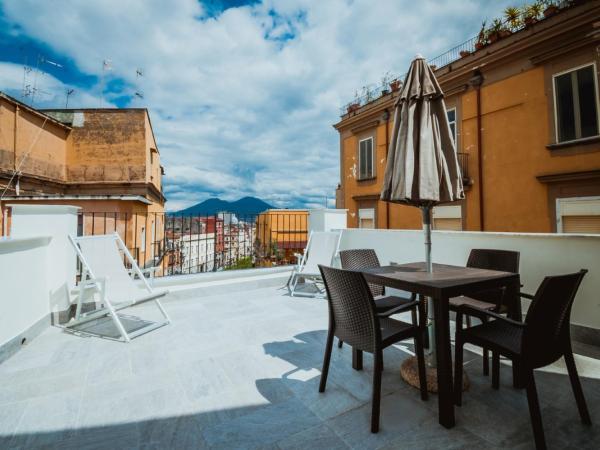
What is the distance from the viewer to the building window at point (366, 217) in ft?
37.8

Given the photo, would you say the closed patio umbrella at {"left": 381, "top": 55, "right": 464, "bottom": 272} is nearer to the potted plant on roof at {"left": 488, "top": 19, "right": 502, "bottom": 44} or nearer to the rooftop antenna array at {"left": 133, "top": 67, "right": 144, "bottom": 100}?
the potted plant on roof at {"left": 488, "top": 19, "right": 502, "bottom": 44}

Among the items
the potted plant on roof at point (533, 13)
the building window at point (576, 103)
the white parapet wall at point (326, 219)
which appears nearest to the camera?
the white parapet wall at point (326, 219)

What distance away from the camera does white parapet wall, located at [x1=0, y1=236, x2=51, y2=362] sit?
2.66m

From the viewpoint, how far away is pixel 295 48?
6.84 meters

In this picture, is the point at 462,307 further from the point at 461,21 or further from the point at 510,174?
the point at 461,21

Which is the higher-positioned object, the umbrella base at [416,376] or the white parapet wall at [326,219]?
the white parapet wall at [326,219]

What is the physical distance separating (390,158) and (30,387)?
3156 millimetres

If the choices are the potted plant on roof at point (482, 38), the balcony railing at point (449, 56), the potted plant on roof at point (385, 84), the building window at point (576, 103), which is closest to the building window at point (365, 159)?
the balcony railing at point (449, 56)

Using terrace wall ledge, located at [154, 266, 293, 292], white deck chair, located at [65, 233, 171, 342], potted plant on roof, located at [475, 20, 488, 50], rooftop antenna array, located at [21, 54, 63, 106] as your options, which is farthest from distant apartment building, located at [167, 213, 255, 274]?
rooftop antenna array, located at [21, 54, 63, 106]

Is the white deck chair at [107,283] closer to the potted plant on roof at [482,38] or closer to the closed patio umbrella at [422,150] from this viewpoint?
the closed patio umbrella at [422,150]

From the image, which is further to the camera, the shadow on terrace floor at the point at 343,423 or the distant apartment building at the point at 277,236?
the distant apartment building at the point at 277,236

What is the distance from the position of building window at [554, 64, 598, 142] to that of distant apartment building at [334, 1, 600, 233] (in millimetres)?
18

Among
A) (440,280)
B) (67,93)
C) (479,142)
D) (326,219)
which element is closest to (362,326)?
(440,280)

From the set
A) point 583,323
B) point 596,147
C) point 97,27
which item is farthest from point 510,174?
point 97,27
